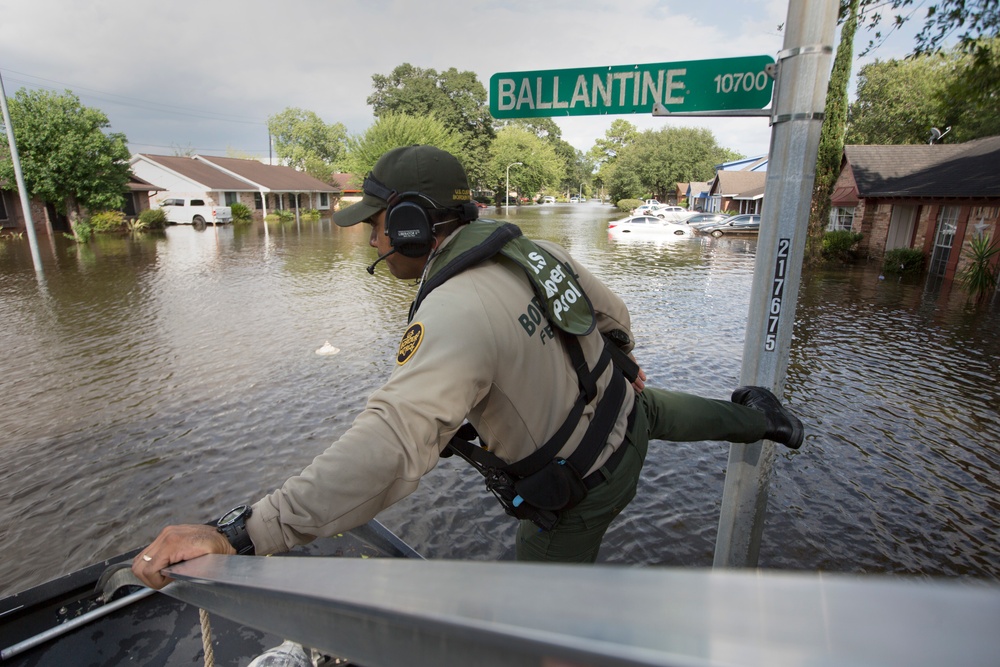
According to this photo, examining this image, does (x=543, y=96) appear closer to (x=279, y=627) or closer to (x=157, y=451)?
(x=279, y=627)

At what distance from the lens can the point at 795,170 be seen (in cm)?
224

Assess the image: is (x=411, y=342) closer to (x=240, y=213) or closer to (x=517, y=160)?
(x=240, y=213)

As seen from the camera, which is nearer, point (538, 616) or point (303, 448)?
point (538, 616)

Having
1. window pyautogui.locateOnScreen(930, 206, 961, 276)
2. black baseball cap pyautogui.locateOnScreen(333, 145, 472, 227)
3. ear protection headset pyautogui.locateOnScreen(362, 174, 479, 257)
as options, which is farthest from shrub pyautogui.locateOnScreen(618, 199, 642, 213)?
ear protection headset pyautogui.locateOnScreen(362, 174, 479, 257)

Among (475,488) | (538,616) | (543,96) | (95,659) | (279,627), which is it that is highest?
(543,96)

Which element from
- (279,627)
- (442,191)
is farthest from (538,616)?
(442,191)

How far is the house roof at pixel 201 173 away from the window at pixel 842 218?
38.6m

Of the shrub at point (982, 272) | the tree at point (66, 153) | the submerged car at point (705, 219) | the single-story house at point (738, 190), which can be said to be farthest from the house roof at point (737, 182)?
the tree at point (66, 153)

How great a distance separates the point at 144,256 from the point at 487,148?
169ft

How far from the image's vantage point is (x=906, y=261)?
16984 mm

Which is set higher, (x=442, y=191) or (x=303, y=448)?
(x=442, y=191)

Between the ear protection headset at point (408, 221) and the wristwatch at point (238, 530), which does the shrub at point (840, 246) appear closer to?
the ear protection headset at point (408, 221)

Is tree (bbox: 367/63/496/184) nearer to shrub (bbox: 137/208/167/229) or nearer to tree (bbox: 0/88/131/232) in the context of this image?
shrub (bbox: 137/208/167/229)

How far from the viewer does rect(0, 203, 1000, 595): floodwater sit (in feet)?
14.6
